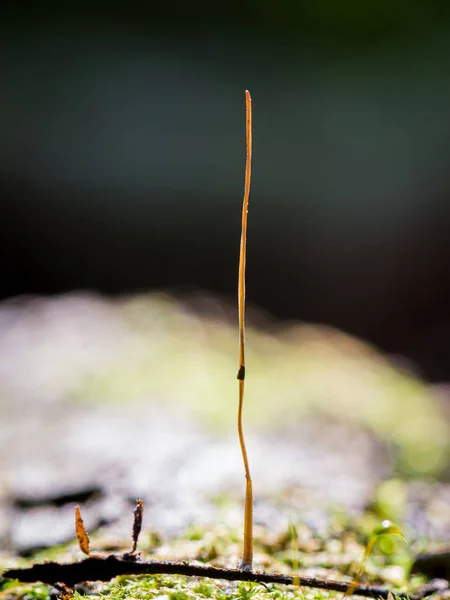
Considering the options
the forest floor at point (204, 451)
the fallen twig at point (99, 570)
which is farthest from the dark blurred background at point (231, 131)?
the fallen twig at point (99, 570)

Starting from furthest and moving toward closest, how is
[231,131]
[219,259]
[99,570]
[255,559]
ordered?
→ 1. [231,131]
2. [219,259]
3. [255,559]
4. [99,570]

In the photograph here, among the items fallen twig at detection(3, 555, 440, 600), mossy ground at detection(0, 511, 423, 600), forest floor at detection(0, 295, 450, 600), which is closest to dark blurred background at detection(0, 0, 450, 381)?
forest floor at detection(0, 295, 450, 600)

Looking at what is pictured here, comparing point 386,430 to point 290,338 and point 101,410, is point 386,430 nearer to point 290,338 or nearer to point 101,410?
point 101,410

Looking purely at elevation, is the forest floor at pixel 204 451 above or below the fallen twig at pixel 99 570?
below

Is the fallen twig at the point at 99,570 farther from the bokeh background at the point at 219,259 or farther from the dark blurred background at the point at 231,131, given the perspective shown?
the dark blurred background at the point at 231,131

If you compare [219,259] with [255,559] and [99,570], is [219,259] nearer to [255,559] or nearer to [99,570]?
[255,559]

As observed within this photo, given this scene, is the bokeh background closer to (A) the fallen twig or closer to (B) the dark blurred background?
(B) the dark blurred background

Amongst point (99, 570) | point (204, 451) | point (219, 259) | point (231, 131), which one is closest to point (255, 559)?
point (99, 570)
